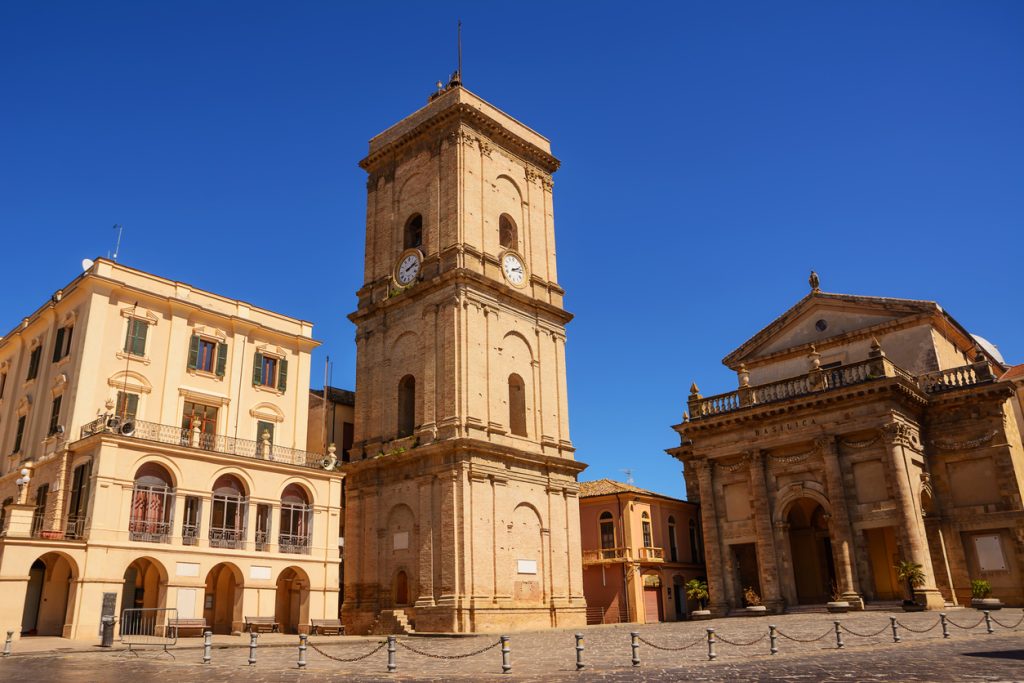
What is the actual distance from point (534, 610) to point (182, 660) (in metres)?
16.3

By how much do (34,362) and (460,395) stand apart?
59.6 ft

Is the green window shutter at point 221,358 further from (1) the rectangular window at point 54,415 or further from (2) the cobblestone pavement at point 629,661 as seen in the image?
(2) the cobblestone pavement at point 629,661

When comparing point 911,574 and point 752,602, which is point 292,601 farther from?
point 911,574

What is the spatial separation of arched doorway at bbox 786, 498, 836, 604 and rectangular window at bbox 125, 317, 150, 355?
93.0 ft

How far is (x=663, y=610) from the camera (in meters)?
44.8

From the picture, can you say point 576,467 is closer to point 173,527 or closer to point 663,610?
point 663,610

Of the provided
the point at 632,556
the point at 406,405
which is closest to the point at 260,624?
the point at 406,405

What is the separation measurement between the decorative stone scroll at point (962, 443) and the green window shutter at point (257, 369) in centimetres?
2962

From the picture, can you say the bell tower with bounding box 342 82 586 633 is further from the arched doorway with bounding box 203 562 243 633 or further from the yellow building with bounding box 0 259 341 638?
the arched doorway with bounding box 203 562 243 633

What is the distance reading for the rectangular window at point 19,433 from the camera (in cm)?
3374

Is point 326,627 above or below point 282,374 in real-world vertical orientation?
below

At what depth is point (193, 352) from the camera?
3359cm

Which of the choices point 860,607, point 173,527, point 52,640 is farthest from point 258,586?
point 860,607

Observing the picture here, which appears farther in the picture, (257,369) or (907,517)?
(257,369)
